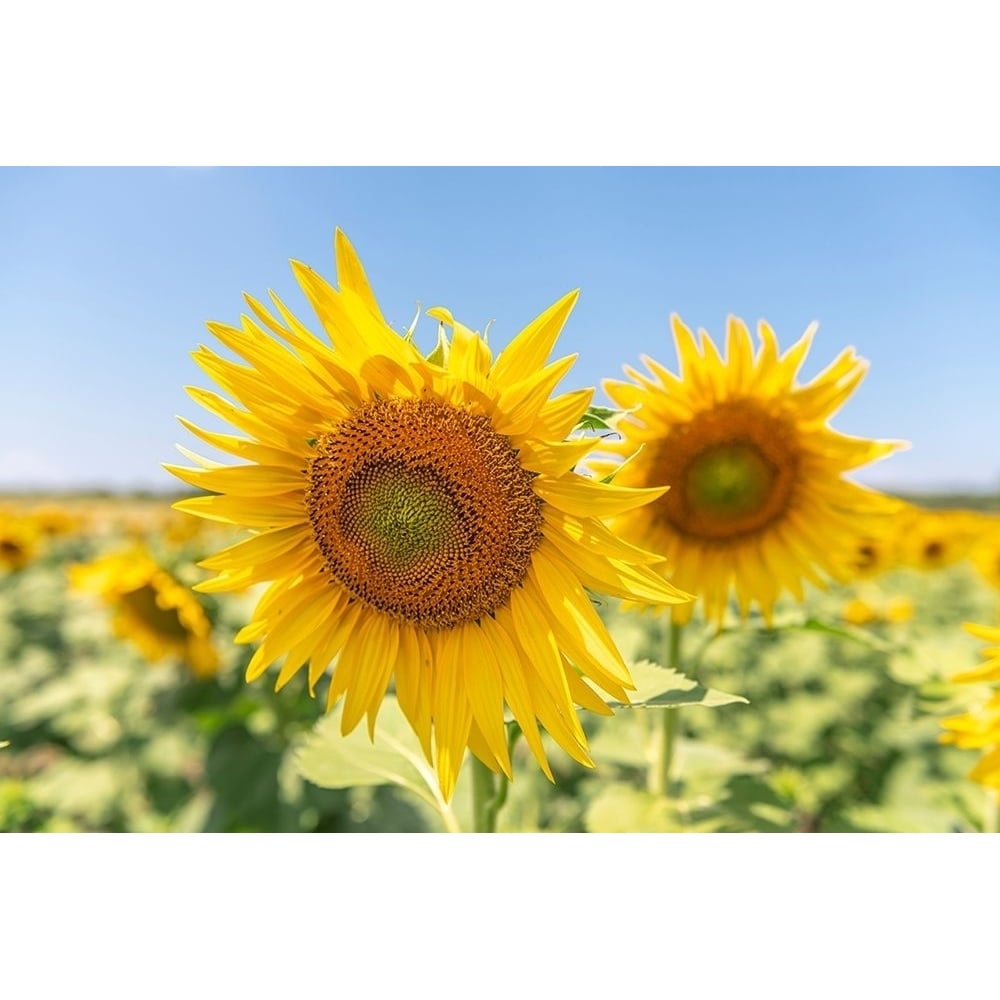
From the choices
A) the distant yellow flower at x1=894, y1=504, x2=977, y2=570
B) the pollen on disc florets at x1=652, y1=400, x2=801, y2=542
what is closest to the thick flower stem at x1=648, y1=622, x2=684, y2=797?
the pollen on disc florets at x1=652, y1=400, x2=801, y2=542

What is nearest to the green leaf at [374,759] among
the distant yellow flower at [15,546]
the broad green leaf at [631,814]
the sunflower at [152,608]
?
the broad green leaf at [631,814]

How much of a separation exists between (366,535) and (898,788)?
264 cm

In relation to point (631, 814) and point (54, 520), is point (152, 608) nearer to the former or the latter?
point (631, 814)

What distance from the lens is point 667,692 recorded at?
98 centimetres

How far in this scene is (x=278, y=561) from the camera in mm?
1123

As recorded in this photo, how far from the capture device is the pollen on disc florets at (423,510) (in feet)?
3.34

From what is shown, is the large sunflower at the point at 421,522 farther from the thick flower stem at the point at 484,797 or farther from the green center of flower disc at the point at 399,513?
the thick flower stem at the point at 484,797

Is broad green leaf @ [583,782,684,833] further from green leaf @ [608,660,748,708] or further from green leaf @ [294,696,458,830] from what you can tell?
green leaf @ [608,660,748,708]

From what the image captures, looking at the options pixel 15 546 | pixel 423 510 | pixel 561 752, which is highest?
pixel 423 510

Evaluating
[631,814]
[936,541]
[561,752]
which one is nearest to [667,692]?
[631,814]

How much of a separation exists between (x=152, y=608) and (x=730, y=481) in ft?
7.23

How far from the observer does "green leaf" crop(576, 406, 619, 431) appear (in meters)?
0.95

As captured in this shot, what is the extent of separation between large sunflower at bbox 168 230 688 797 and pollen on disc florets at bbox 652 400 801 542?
643 millimetres
